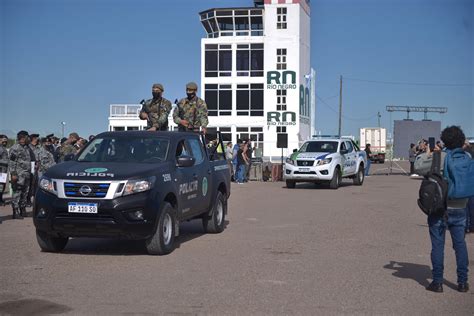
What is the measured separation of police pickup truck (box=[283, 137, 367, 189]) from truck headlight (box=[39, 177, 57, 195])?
17.6m

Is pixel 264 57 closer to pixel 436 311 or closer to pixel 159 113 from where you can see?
pixel 159 113

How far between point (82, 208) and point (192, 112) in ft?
15.2

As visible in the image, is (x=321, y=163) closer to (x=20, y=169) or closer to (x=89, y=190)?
(x=20, y=169)

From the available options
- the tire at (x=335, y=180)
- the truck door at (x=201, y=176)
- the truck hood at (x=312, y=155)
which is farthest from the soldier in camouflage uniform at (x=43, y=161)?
the tire at (x=335, y=180)

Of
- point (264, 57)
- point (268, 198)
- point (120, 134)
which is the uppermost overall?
point (264, 57)

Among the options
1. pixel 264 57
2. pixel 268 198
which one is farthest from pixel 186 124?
pixel 264 57

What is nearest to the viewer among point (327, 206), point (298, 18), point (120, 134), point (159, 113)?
point (120, 134)

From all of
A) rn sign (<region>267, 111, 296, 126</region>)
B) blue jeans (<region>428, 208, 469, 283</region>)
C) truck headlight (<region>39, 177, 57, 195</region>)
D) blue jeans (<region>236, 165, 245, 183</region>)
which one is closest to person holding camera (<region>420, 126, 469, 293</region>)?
blue jeans (<region>428, 208, 469, 283</region>)

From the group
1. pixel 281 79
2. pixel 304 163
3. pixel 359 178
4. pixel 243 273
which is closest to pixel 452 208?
pixel 243 273

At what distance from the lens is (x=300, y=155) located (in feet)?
89.4

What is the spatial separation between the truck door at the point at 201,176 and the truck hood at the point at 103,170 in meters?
1.45

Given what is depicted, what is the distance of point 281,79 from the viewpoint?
67.2 meters

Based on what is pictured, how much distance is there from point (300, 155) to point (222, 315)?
2104cm

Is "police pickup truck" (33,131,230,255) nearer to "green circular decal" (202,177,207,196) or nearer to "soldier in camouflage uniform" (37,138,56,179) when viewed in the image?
"green circular decal" (202,177,207,196)
